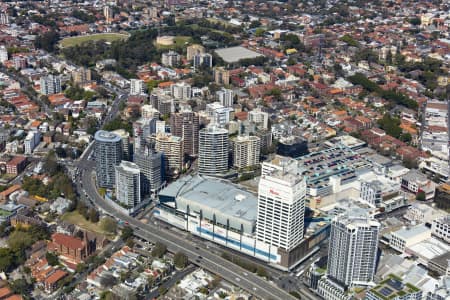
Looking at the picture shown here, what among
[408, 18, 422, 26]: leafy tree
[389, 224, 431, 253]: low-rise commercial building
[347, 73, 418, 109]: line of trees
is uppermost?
[408, 18, 422, 26]: leafy tree

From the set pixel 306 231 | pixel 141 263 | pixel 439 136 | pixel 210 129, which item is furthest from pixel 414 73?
pixel 141 263

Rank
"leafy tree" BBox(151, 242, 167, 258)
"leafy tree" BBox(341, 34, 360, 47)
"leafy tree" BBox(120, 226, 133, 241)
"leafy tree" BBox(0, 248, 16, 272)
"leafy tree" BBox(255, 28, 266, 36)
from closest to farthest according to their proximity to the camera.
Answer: "leafy tree" BBox(0, 248, 16, 272) → "leafy tree" BBox(151, 242, 167, 258) → "leafy tree" BBox(120, 226, 133, 241) → "leafy tree" BBox(341, 34, 360, 47) → "leafy tree" BBox(255, 28, 266, 36)

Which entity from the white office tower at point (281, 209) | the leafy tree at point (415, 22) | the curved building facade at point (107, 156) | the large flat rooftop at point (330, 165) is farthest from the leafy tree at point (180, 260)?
the leafy tree at point (415, 22)

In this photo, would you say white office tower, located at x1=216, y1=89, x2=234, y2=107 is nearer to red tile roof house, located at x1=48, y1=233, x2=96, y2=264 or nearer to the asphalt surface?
red tile roof house, located at x1=48, y1=233, x2=96, y2=264

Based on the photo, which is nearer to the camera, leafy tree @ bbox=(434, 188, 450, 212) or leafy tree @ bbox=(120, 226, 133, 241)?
leafy tree @ bbox=(120, 226, 133, 241)

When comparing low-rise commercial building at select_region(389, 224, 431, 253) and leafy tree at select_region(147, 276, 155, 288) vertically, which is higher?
low-rise commercial building at select_region(389, 224, 431, 253)

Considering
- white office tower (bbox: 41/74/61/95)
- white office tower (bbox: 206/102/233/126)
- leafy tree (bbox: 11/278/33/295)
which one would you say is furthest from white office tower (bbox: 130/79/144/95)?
leafy tree (bbox: 11/278/33/295)

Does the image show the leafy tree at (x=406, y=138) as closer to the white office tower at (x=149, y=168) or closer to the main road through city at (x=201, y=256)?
the white office tower at (x=149, y=168)
